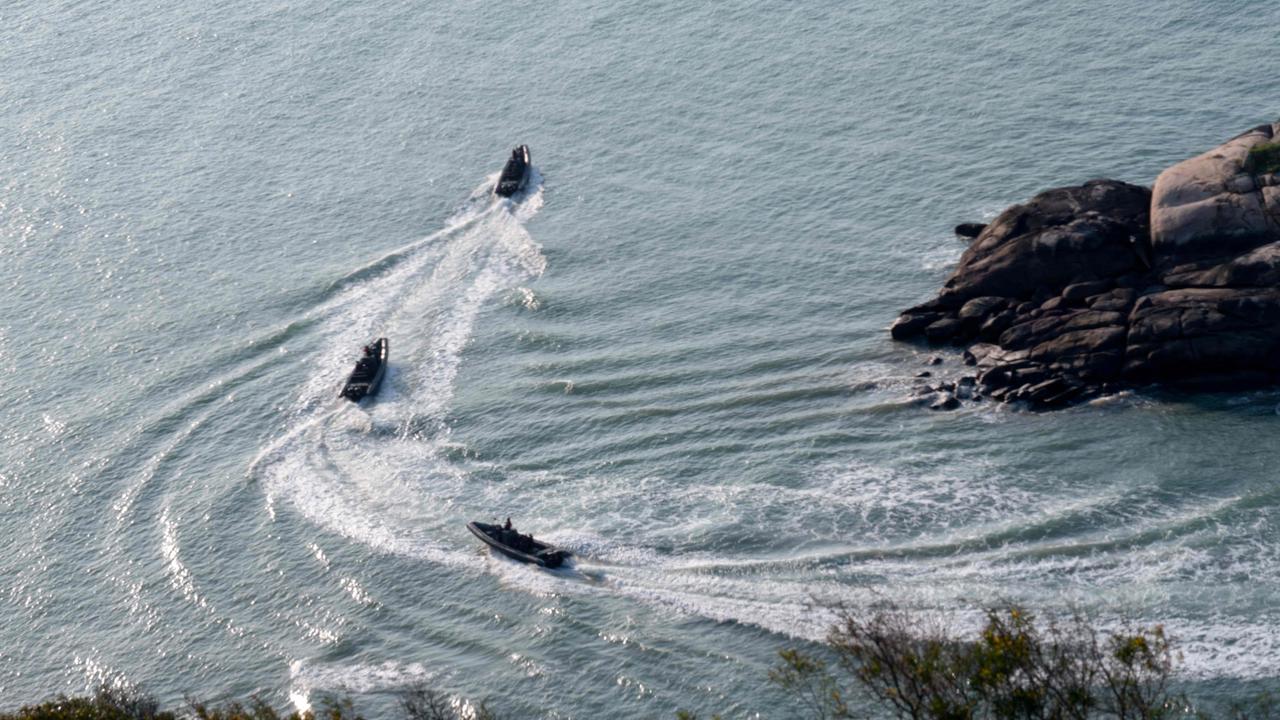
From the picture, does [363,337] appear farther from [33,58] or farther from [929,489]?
[33,58]

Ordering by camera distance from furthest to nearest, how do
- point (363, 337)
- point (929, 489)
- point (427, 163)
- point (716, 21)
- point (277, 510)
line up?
point (716, 21), point (427, 163), point (363, 337), point (277, 510), point (929, 489)

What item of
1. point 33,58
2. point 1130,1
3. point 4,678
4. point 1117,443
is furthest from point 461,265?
point 33,58

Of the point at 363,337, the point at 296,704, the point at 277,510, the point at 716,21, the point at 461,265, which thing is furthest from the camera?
the point at 716,21

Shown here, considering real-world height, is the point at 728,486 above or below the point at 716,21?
below

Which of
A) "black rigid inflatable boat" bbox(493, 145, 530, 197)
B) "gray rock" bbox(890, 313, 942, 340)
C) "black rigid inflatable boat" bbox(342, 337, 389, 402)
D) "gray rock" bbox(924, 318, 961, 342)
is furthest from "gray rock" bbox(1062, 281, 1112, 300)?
"black rigid inflatable boat" bbox(493, 145, 530, 197)

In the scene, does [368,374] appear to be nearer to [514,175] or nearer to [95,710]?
[514,175]

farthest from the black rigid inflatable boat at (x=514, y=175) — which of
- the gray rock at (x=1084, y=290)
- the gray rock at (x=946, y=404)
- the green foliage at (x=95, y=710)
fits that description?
the green foliage at (x=95, y=710)

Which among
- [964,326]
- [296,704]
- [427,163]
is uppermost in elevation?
A: [427,163]

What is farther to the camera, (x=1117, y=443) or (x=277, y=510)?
(x=277, y=510)
